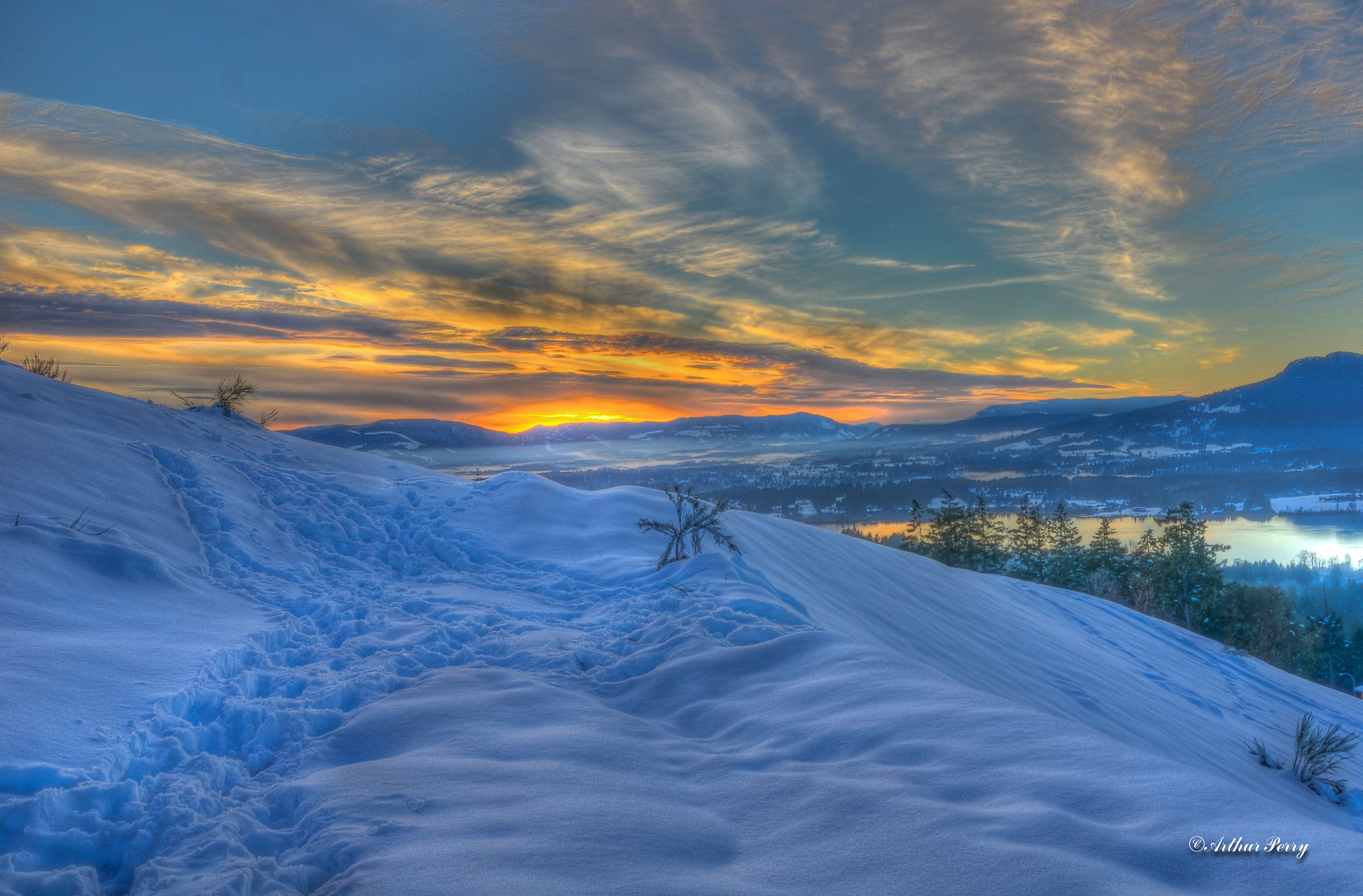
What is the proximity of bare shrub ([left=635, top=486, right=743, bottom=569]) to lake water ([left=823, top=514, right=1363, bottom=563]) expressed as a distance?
7121cm

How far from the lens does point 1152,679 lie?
30.6ft

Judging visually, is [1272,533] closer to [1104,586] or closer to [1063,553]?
[1063,553]

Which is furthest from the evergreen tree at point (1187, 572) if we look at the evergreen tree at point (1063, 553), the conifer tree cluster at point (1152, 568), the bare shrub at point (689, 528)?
the bare shrub at point (689, 528)

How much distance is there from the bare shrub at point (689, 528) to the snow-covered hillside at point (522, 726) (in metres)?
0.32

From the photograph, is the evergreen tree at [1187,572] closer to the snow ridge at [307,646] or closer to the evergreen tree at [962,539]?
the evergreen tree at [962,539]

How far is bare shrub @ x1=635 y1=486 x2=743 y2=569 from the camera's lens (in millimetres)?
7207

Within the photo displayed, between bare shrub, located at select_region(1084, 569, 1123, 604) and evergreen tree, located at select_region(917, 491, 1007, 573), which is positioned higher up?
evergreen tree, located at select_region(917, 491, 1007, 573)

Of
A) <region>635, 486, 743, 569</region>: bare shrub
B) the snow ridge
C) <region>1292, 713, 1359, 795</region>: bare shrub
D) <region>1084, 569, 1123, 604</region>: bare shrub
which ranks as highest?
<region>635, 486, 743, 569</region>: bare shrub

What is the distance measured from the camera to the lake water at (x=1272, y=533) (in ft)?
310

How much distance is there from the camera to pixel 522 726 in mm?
3613

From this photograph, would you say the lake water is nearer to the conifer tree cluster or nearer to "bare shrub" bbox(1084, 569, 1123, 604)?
the conifer tree cluster

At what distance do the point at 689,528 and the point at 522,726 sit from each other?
12.9 feet

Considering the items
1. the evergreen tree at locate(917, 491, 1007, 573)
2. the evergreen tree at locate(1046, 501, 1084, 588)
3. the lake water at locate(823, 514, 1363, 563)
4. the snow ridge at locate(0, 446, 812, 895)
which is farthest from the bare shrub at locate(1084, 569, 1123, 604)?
the lake water at locate(823, 514, 1363, 563)

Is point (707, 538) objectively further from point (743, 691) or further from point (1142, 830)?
point (1142, 830)
